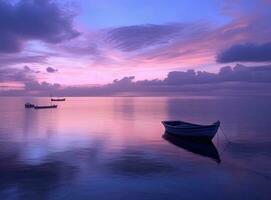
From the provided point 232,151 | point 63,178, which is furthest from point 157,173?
point 232,151

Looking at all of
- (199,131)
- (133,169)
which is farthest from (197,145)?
(133,169)

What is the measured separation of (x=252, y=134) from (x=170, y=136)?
12.5 meters

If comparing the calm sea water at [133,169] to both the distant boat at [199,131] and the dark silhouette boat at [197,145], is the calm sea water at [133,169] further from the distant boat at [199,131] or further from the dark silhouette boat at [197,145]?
the distant boat at [199,131]

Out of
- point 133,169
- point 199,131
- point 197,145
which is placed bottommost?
point 197,145

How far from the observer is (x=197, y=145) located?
40.4 meters

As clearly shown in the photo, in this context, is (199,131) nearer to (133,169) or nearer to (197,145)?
(197,145)

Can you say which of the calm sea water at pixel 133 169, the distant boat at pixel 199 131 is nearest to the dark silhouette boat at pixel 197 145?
the calm sea water at pixel 133 169

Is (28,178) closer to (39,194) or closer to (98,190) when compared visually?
(39,194)

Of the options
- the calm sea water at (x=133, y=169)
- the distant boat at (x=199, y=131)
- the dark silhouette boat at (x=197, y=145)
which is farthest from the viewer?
the distant boat at (x=199, y=131)

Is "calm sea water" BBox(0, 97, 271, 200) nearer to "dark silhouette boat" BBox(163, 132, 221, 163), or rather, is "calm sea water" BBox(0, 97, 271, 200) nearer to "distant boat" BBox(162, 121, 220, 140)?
"dark silhouette boat" BBox(163, 132, 221, 163)

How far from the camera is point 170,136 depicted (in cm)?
4759

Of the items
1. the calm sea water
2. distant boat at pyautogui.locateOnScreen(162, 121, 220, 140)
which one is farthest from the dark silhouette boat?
distant boat at pyautogui.locateOnScreen(162, 121, 220, 140)

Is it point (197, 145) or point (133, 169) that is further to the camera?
point (197, 145)

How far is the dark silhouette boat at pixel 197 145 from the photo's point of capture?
34.3 metres
